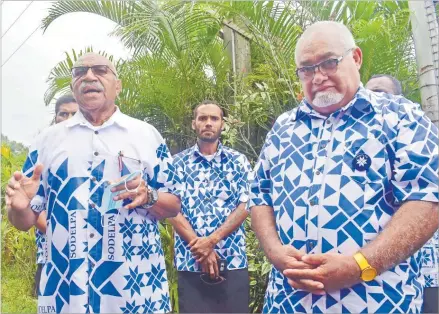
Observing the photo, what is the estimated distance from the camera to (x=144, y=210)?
254 centimetres

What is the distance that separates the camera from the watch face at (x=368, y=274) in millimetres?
1937

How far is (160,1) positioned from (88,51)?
0.54 m

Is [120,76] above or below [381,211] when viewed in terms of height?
above

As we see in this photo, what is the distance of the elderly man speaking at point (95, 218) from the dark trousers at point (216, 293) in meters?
0.49

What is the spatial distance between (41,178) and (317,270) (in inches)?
52.2

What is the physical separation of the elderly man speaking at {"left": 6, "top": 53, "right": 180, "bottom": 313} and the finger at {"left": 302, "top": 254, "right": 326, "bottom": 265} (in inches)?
31.6

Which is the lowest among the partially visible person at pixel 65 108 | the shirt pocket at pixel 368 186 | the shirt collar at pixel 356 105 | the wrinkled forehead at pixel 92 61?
the shirt pocket at pixel 368 186

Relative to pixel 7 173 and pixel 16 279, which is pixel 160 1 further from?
pixel 16 279

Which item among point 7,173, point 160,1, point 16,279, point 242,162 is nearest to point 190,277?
point 242,162

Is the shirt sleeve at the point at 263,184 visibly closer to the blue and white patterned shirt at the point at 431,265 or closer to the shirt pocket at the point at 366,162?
the shirt pocket at the point at 366,162

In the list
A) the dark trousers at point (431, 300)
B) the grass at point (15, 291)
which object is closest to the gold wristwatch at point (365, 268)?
the dark trousers at point (431, 300)

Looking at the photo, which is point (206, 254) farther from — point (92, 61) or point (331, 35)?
point (331, 35)

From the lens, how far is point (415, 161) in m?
1.95

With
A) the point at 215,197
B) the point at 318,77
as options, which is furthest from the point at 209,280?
the point at 318,77
